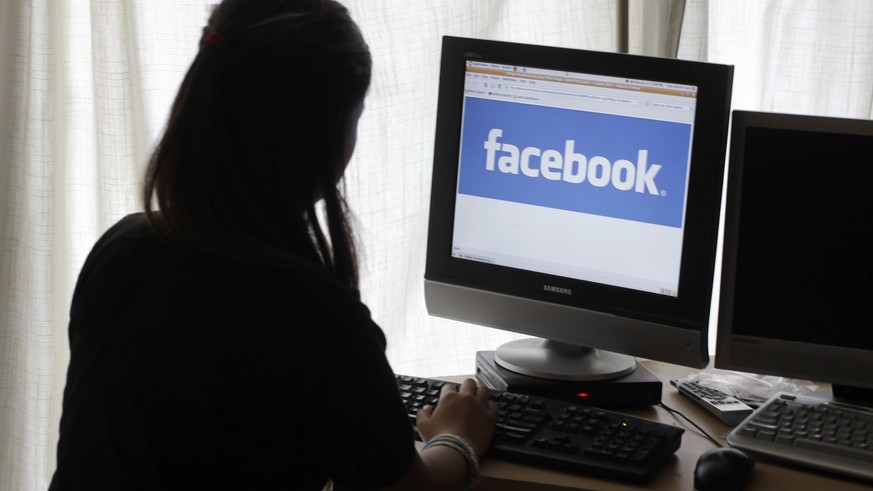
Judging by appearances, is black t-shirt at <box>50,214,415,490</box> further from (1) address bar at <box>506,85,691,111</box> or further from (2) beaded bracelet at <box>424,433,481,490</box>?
(1) address bar at <box>506,85,691,111</box>

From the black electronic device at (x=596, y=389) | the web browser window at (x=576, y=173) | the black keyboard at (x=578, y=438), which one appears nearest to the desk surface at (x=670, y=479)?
the black keyboard at (x=578, y=438)

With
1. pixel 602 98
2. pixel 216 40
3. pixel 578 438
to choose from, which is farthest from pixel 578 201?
pixel 216 40

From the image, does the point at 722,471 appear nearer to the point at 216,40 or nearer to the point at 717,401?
the point at 717,401

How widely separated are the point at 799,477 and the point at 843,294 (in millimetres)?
271

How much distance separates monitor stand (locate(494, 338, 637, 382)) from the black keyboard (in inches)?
3.4

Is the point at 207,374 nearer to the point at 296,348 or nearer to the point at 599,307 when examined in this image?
the point at 296,348

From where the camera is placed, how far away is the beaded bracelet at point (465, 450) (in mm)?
1155

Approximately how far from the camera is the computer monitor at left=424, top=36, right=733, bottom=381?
1.33 m

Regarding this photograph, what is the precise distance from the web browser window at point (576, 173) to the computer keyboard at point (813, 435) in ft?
0.72

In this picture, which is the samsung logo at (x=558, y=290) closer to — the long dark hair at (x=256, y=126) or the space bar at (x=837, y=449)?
the space bar at (x=837, y=449)

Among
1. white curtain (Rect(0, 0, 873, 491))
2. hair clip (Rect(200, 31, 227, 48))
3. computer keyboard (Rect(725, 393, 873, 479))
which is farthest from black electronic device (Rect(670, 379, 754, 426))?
hair clip (Rect(200, 31, 227, 48))

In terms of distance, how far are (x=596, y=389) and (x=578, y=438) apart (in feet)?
0.57

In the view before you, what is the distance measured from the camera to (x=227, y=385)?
95 centimetres

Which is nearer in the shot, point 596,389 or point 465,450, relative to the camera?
point 465,450
